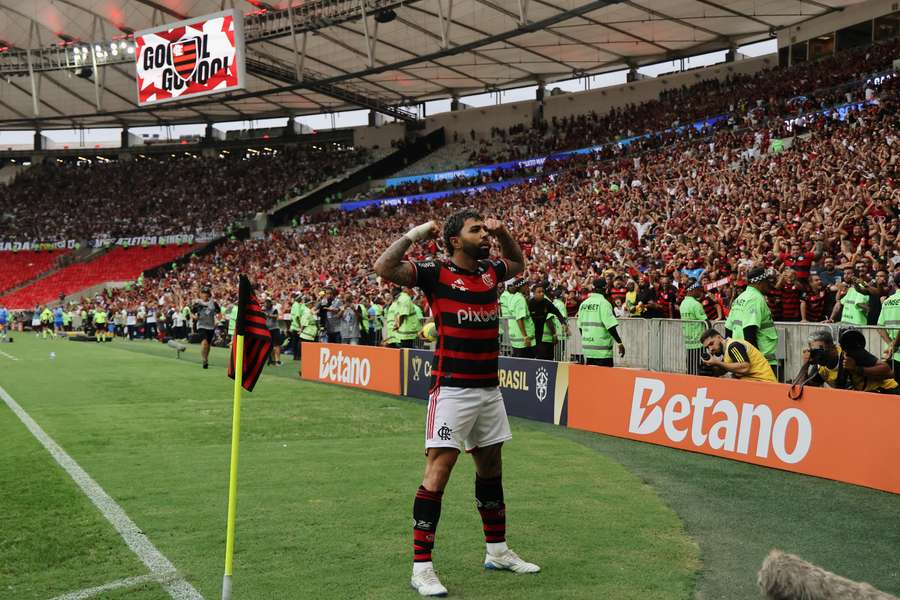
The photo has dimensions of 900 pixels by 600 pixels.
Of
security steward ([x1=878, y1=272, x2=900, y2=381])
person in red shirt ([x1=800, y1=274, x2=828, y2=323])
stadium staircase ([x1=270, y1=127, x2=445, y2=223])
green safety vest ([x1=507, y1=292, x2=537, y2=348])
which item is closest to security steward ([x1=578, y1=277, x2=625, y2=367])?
green safety vest ([x1=507, y1=292, x2=537, y2=348])

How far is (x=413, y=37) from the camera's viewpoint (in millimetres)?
41375

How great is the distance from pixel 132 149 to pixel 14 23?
22.9 m

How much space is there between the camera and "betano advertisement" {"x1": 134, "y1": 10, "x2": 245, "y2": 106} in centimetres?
3044

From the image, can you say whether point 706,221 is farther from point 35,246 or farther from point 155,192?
point 35,246

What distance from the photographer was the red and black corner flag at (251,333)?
517cm

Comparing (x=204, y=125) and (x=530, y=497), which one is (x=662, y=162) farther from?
(x=204, y=125)

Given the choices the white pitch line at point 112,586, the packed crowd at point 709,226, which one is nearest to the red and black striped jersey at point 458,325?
the white pitch line at point 112,586

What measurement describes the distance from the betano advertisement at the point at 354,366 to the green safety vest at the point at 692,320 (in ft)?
16.4

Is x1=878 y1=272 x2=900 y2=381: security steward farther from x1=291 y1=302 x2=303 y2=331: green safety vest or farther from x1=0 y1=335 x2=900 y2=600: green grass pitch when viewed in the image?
x1=291 y1=302 x2=303 y2=331: green safety vest

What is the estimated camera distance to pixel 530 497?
763 cm

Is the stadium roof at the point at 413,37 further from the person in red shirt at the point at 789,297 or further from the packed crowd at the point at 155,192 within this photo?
the person in red shirt at the point at 789,297

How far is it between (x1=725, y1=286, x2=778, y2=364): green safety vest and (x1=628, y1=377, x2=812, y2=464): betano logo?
4.78 feet

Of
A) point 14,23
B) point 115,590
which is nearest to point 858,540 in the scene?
point 115,590

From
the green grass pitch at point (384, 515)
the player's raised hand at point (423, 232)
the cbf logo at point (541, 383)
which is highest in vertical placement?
the player's raised hand at point (423, 232)
